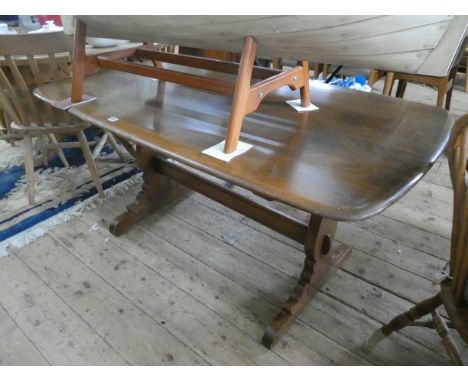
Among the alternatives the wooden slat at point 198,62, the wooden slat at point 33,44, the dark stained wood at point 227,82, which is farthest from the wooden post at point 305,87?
the wooden slat at point 33,44

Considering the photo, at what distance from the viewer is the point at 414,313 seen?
977 mm

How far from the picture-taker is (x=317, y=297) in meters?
1.29

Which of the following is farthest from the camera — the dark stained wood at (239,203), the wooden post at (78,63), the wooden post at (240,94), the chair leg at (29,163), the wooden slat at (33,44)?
the chair leg at (29,163)

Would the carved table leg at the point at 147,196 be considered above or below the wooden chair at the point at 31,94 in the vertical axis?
below

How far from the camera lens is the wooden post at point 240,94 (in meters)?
0.77

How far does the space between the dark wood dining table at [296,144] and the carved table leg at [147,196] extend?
0.25 metres

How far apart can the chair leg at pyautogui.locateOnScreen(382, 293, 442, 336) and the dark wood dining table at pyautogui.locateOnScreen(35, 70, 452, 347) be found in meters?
0.29

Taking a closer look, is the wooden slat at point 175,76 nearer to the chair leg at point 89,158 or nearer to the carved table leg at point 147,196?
the carved table leg at point 147,196

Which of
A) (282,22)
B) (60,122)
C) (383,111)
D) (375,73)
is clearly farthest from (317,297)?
(375,73)

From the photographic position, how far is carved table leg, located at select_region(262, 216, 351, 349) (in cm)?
110

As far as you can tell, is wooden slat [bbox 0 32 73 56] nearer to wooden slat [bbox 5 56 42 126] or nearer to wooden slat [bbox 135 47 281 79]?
wooden slat [bbox 5 56 42 126]

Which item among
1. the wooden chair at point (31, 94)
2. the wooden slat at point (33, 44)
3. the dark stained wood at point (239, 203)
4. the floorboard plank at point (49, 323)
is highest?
the wooden slat at point (33, 44)

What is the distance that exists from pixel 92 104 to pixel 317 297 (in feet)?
3.72
